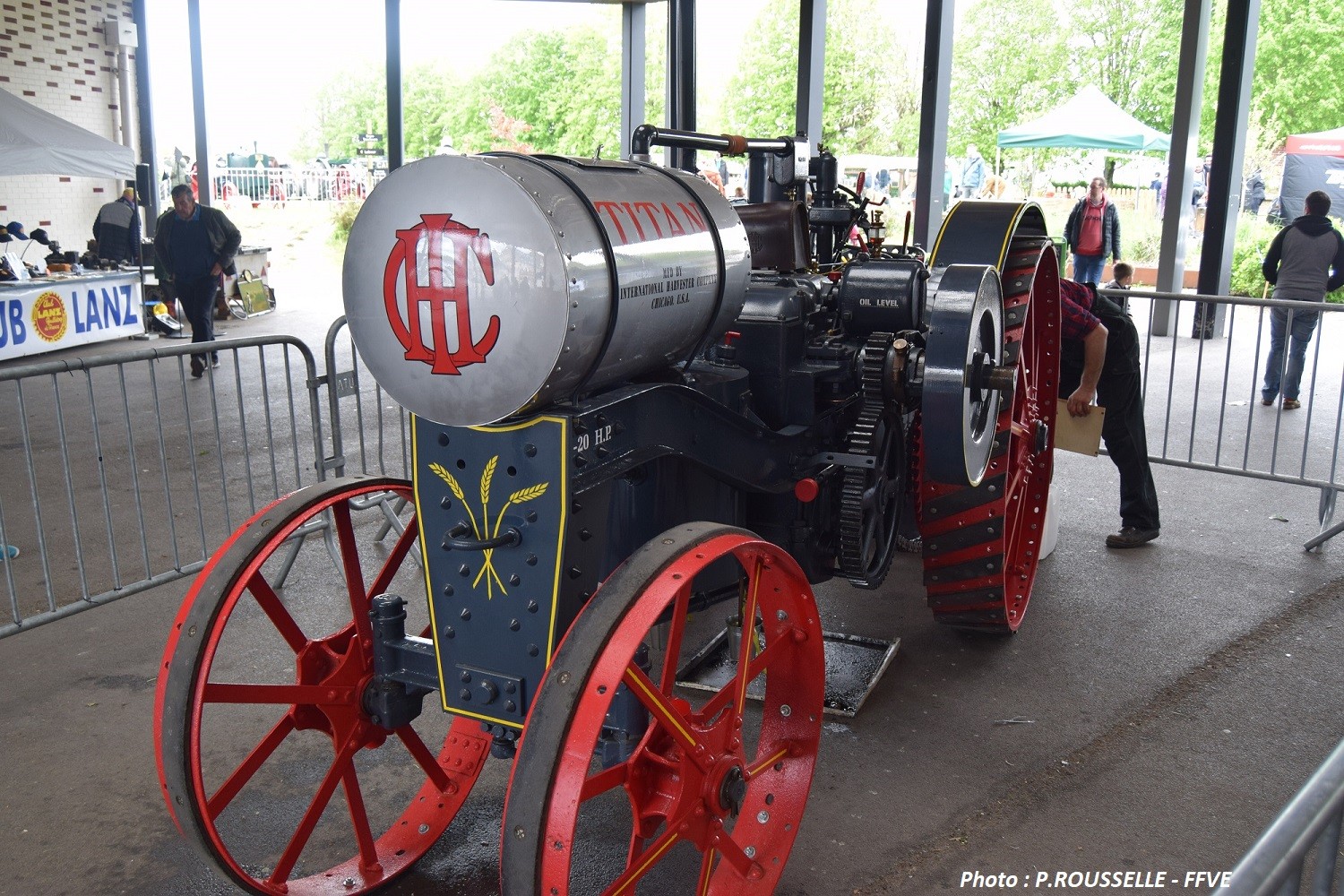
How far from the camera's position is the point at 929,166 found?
9406 mm

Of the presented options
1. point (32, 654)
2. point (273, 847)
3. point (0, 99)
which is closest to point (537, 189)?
point (273, 847)

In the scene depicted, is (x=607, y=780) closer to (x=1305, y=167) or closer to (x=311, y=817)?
(x=311, y=817)

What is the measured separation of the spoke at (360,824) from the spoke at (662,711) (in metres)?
0.82

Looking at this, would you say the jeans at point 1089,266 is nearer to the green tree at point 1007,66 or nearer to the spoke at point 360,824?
the spoke at point 360,824

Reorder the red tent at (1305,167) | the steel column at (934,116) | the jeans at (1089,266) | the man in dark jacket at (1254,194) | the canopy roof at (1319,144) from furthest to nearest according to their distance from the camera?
the man in dark jacket at (1254,194)
the red tent at (1305,167)
the canopy roof at (1319,144)
the jeans at (1089,266)
the steel column at (934,116)

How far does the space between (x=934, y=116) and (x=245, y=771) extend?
8.24 metres

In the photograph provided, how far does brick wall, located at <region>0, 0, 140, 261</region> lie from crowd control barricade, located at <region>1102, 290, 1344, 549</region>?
516 inches

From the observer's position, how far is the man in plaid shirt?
4773 millimetres

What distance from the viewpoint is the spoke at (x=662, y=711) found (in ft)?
6.61

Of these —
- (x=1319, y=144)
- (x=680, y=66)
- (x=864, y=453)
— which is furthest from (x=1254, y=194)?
(x=864, y=453)

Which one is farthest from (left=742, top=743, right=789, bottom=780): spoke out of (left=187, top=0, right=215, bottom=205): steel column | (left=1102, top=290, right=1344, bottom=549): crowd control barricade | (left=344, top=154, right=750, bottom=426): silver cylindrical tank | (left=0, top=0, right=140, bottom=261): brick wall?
(left=0, top=0, right=140, bottom=261): brick wall

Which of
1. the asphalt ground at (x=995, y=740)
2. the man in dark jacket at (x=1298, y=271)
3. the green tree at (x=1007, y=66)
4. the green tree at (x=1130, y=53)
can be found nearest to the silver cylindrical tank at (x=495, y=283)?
the asphalt ground at (x=995, y=740)

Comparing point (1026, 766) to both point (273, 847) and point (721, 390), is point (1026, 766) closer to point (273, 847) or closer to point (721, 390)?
point (721, 390)

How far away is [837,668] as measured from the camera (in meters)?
3.82
